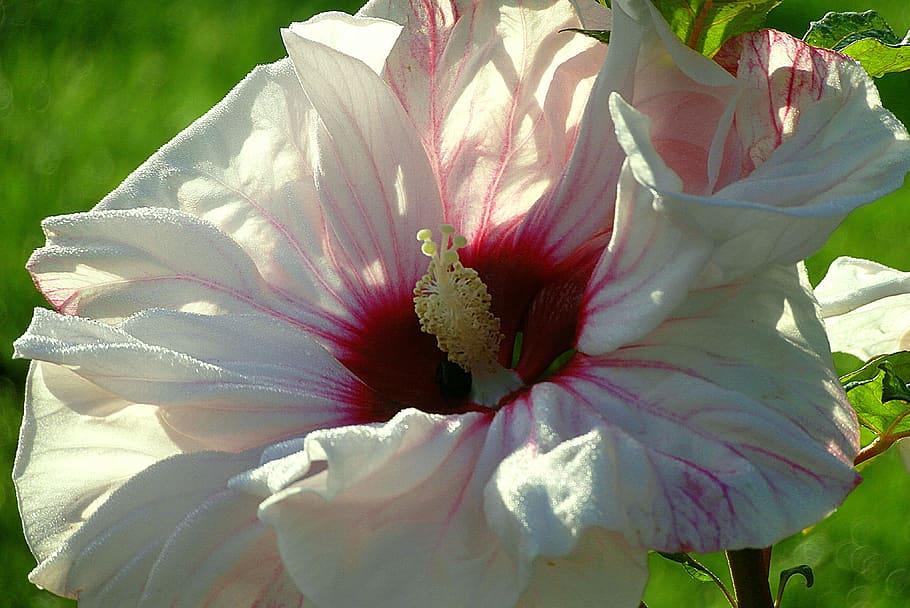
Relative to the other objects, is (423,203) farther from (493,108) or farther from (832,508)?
(832,508)

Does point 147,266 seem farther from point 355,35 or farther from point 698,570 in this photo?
point 698,570

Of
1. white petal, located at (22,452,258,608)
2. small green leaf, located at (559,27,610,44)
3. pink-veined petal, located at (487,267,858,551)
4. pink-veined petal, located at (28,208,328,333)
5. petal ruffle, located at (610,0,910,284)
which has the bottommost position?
white petal, located at (22,452,258,608)

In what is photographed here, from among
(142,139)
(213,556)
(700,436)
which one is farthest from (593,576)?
(142,139)

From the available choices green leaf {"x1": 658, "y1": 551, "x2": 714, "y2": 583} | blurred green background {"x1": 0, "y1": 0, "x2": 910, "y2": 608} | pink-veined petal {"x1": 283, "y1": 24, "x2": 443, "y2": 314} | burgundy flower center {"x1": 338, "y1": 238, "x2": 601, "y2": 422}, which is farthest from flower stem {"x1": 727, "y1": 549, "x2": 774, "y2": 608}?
blurred green background {"x1": 0, "y1": 0, "x2": 910, "y2": 608}

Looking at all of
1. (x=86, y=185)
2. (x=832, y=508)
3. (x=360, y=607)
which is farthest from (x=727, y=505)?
(x=86, y=185)

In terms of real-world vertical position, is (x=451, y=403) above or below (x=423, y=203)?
below

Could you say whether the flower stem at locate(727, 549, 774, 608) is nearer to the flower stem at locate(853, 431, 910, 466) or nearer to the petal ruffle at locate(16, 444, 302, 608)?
the flower stem at locate(853, 431, 910, 466)

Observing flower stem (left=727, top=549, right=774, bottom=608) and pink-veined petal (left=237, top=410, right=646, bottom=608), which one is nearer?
pink-veined petal (left=237, top=410, right=646, bottom=608)
